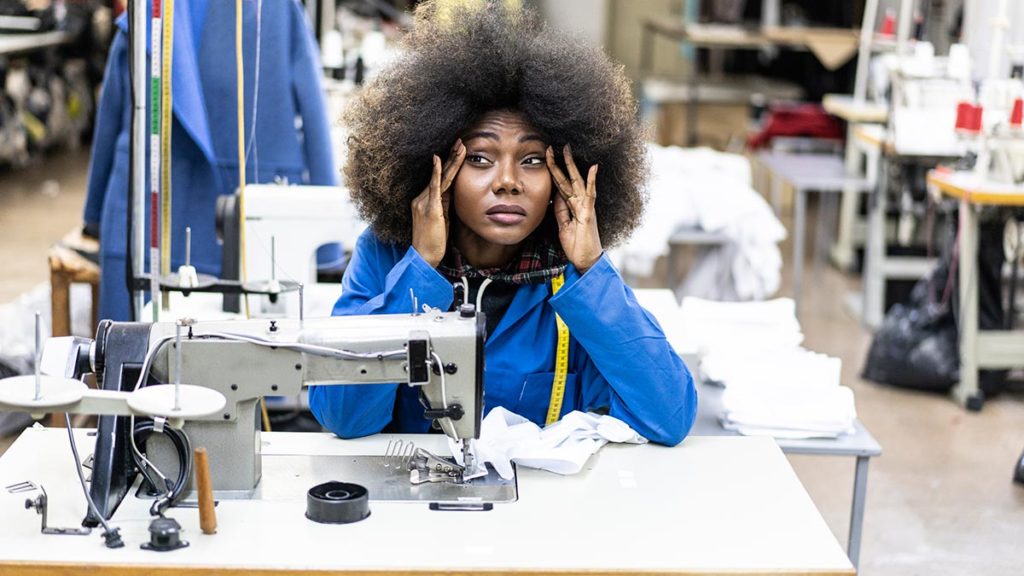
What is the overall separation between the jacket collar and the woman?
107 cm

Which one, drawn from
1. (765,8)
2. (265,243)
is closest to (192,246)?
(265,243)

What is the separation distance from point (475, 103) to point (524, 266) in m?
Result: 0.25

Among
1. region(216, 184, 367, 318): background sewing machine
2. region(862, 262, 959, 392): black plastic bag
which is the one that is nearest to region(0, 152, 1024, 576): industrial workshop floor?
region(862, 262, 959, 392): black plastic bag

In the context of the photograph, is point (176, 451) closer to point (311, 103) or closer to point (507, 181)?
point (507, 181)

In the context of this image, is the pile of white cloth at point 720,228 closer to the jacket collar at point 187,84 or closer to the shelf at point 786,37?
the jacket collar at point 187,84

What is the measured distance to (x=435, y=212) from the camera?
185 centimetres

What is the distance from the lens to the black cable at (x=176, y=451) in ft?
5.21

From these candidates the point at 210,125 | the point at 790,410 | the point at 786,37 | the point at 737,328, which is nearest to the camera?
the point at 790,410

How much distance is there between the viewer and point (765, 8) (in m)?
9.04

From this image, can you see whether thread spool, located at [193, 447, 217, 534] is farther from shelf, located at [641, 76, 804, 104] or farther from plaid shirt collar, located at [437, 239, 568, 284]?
shelf, located at [641, 76, 804, 104]

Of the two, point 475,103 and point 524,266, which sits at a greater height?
point 475,103

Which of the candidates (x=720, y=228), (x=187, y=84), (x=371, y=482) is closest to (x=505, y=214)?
(x=371, y=482)

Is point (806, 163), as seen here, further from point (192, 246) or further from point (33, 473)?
point (33, 473)

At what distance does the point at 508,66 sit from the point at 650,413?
55 centimetres
